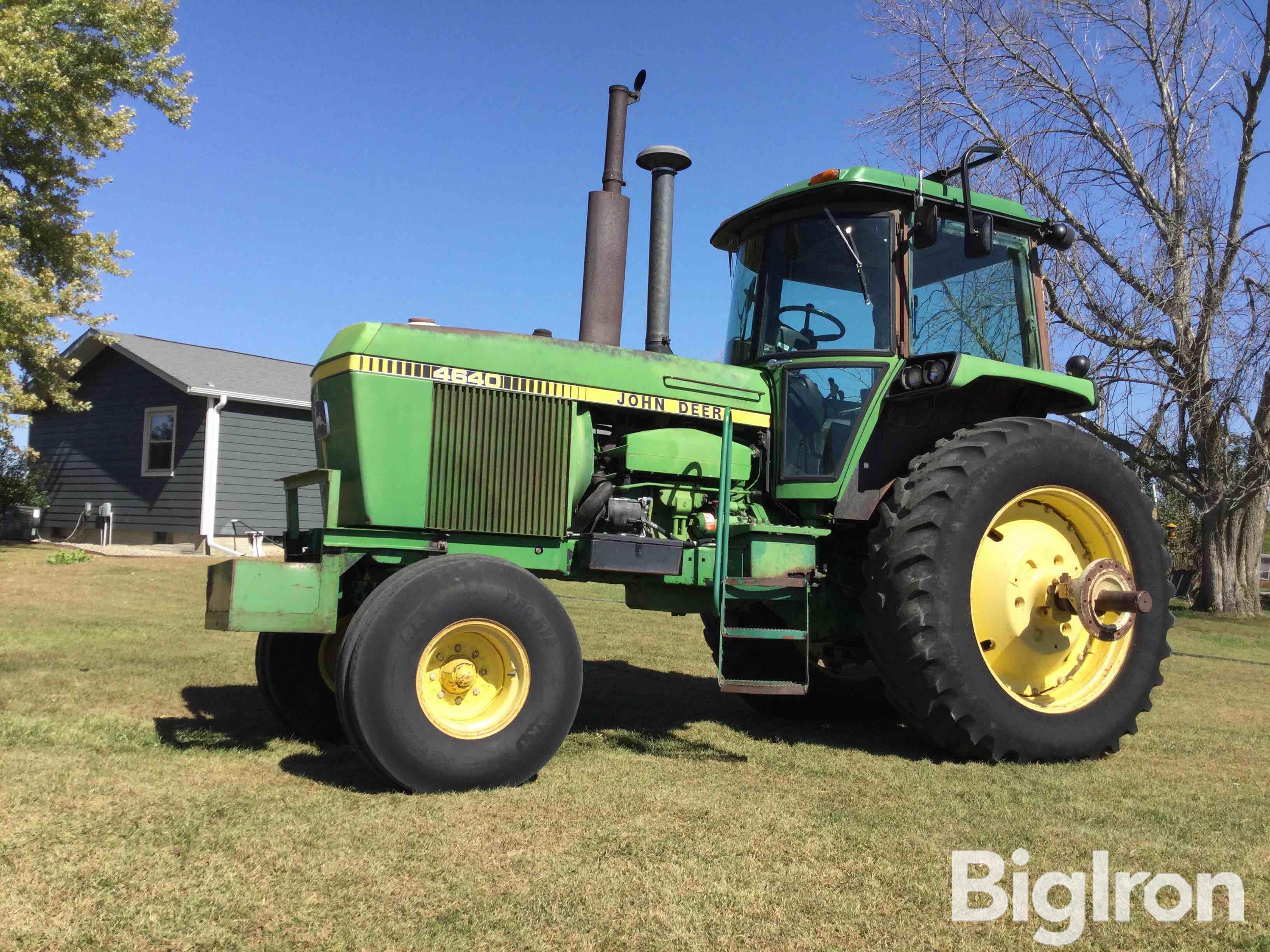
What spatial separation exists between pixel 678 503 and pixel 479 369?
1.22 m

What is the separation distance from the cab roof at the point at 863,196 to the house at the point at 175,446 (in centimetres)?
1237

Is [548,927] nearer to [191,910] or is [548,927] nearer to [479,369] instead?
[191,910]

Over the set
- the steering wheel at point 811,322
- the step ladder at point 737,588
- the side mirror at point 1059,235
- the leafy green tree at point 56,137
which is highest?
the leafy green tree at point 56,137

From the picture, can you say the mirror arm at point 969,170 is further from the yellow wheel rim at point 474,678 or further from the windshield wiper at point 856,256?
the yellow wheel rim at point 474,678

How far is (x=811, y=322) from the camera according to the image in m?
5.43

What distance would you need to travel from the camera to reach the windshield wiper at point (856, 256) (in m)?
5.24

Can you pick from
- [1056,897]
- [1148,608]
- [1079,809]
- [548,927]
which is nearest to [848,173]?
[1148,608]

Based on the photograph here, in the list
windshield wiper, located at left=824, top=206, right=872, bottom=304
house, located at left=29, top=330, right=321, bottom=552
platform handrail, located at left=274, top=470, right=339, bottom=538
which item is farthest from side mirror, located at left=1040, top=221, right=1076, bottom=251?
house, located at left=29, top=330, right=321, bottom=552

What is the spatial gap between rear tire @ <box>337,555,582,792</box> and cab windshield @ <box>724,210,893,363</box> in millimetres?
2133

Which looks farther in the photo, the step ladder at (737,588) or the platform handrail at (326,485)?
the step ladder at (737,588)

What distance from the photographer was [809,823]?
3566mm

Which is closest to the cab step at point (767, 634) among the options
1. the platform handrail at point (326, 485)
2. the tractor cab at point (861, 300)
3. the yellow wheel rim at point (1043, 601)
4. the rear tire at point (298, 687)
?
the tractor cab at point (861, 300)

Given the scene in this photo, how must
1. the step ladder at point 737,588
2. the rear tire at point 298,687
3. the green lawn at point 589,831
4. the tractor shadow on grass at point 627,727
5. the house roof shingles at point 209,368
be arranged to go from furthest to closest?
the house roof shingles at point 209,368 → the rear tire at point 298,687 → the step ladder at point 737,588 → the tractor shadow on grass at point 627,727 → the green lawn at point 589,831

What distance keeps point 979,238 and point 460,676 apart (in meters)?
3.16
